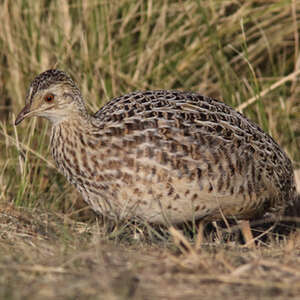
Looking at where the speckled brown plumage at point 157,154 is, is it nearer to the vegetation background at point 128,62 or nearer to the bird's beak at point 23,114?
the bird's beak at point 23,114

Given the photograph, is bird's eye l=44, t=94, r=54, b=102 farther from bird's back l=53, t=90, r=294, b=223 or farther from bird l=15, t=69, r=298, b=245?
bird's back l=53, t=90, r=294, b=223

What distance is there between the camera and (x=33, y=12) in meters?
6.48

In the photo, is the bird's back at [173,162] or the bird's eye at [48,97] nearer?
the bird's back at [173,162]

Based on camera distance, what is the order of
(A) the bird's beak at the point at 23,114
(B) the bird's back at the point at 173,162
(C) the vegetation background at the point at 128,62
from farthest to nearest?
(C) the vegetation background at the point at 128,62 → (A) the bird's beak at the point at 23,114 → (B) the bird's back at the point at 173,162

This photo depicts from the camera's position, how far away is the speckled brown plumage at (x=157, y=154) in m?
4.19

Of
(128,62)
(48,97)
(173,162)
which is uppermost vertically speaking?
(128,62)

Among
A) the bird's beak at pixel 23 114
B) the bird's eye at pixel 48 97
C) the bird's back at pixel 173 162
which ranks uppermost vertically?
the bird's eye at pixel 48 97

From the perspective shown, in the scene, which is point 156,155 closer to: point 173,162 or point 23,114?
point 173,162

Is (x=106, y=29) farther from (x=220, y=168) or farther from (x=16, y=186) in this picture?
(x=220, y=168)

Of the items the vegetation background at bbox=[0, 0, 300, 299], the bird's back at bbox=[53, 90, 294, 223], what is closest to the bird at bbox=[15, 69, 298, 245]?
the bird's back at bbox=[53, 90, 294, 223]

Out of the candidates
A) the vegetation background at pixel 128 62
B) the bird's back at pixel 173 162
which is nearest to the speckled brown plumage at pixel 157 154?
the bird's back at pixel 173 162

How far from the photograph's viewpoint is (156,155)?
419 cm

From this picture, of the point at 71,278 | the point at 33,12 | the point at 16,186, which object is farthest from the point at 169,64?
the point at 71,278

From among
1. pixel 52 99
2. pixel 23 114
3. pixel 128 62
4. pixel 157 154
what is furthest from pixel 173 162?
pixel 128 62
